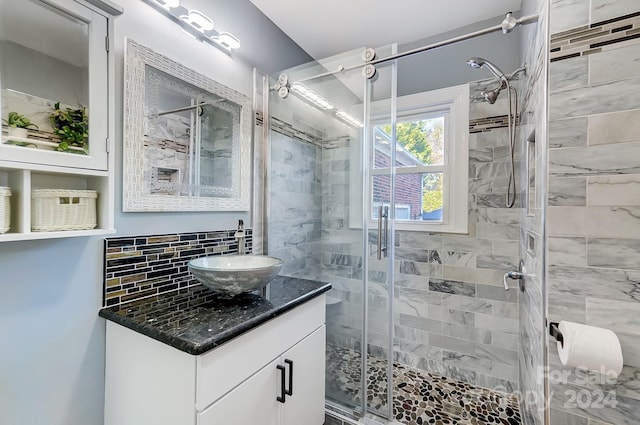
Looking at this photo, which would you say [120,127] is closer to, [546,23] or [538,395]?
[546,23]

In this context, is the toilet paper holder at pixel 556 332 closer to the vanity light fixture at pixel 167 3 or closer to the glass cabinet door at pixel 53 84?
the glass cabinet door at pixel 53 84

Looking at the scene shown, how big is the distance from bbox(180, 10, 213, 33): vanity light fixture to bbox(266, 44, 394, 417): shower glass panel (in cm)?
56

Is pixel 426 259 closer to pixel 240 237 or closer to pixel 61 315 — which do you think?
pixel 240 237

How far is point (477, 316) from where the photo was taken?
2.02m

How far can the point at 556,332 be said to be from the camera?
0.95 meters

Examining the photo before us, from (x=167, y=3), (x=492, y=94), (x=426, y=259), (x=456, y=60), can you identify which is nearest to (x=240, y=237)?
(x=167, y=3)

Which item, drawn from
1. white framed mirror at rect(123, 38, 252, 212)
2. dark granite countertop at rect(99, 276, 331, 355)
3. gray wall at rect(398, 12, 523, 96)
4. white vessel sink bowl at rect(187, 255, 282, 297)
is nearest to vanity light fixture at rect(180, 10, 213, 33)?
white framed mirror at rect(123, 38, 252, 212)

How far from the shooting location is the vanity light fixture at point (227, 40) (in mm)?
1550

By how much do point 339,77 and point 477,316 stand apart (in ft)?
6.54

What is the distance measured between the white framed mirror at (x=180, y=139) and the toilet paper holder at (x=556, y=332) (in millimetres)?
1607

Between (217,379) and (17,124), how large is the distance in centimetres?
104

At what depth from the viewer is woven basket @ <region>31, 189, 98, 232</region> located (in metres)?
0.89

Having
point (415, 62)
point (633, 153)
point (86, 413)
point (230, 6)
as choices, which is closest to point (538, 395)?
point (633, 153)

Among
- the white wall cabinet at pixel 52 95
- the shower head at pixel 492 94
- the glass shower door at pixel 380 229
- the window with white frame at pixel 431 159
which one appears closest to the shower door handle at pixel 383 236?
the glass shower door at pixel 380 229
